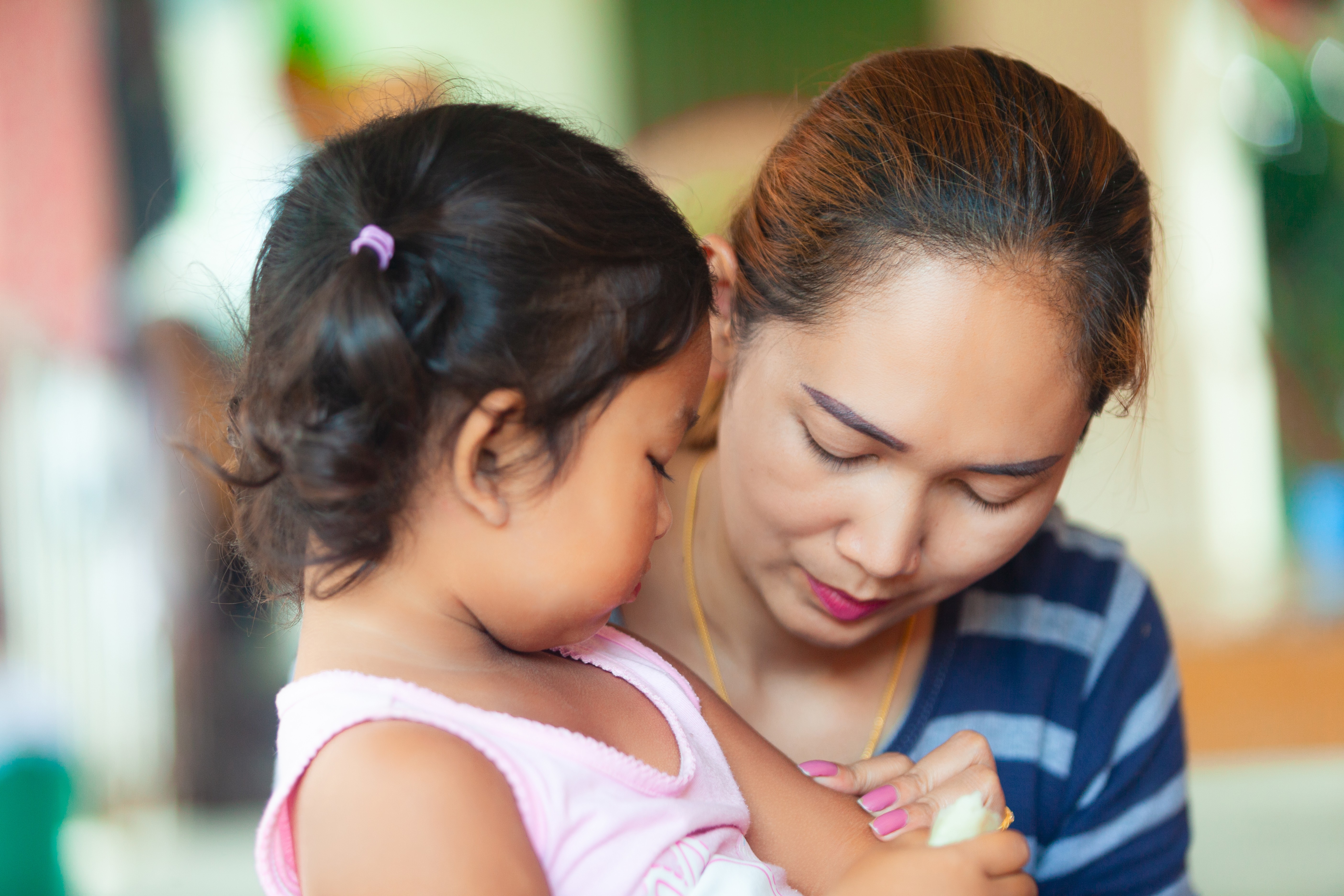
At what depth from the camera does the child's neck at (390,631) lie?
2.62ft

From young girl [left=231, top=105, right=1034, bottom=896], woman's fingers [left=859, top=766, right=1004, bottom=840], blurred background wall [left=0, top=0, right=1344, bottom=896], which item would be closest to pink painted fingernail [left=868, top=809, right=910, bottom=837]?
woman's fingers [left=859, top=766, right=1004, bottom=840]

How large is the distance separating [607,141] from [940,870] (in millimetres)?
1784

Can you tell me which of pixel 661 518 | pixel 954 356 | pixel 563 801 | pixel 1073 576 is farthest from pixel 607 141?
pixel 563 801

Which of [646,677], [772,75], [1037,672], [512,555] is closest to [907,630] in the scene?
[1037,672]

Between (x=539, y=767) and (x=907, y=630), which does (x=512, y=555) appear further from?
(x=907, y=630)

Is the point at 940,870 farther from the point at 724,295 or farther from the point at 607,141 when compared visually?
the point at 607,141

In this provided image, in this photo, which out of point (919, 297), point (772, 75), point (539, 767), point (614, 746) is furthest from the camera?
point (772, 75)

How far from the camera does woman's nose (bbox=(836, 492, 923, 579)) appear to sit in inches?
40.1

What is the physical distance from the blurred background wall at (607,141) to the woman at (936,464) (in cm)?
121

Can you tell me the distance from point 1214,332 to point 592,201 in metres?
3.15

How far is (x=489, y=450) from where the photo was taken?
2.62 ft

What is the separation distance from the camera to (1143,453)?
3555 millimetres

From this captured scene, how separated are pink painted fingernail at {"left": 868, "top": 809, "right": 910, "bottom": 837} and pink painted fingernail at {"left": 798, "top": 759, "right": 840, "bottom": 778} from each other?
7 centimetres

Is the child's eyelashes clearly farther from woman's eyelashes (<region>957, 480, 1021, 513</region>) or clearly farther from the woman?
woman's eyelashes (<region>957, 480, 1021, 513</region>)
